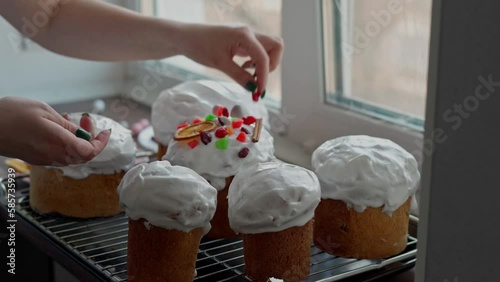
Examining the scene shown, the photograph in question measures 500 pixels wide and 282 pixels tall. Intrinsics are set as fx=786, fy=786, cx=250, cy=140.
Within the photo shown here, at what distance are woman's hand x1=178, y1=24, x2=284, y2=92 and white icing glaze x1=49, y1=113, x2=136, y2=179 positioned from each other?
185mm

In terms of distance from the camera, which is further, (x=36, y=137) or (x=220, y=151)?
(x=220, y=151)

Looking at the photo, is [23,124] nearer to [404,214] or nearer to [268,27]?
[404,214]

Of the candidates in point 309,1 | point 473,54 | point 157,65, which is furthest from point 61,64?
point 473,54

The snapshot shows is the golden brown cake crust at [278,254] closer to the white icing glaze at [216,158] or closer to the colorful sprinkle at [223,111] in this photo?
the white icing glaze at [216,158]

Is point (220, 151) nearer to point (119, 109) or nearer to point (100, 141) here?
point (100, 141)

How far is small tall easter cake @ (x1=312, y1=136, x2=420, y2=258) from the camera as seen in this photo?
1066mm

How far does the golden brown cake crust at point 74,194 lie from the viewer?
1.23 meters

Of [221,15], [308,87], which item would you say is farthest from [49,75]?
[308,87]

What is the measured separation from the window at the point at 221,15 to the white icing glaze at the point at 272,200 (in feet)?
2.05

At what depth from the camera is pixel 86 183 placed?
1229mm

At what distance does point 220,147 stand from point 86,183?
0.80 feet

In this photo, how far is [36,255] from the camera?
129 cm

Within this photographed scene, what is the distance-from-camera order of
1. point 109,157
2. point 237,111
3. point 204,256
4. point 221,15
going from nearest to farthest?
point 204,256 → point 109,157 → point 237,111 → point 221,15

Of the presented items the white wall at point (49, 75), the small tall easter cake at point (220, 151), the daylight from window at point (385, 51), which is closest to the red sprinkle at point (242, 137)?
the small tall easter cake at point (220, 151)
